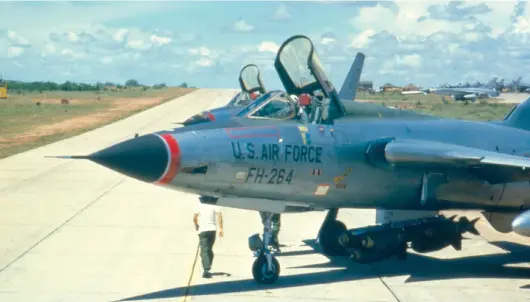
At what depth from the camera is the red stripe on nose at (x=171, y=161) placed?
33.1 feet

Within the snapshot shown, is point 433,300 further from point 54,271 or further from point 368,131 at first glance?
point 54,271

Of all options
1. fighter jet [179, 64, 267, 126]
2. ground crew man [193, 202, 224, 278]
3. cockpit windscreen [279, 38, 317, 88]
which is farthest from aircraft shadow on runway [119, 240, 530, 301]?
fighter jet [179, 64, 267, 126]

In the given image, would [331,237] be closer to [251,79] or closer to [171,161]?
[171,161]

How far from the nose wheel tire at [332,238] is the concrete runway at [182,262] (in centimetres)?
27

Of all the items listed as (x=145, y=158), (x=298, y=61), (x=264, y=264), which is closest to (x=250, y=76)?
(x=298, y=61)

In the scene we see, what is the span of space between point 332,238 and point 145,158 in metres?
5.04

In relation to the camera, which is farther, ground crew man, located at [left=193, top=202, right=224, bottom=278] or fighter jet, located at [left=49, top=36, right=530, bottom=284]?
ground crew man, located at [left=193, top=202, right=224, bottom=278]

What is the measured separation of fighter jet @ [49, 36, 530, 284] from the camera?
10516mm

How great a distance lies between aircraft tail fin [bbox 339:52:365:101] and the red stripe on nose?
19295mm

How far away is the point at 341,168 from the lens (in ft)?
39.0

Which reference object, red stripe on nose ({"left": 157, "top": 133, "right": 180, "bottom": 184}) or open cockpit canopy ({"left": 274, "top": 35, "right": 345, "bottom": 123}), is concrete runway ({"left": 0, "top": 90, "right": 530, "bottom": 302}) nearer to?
red stripe on nose ({"left": 157, "top": 133, "right": 180, "bottom": 184})

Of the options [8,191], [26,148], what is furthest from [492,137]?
[26,148]

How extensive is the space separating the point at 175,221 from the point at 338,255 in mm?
4697

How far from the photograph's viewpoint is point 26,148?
34031mm
